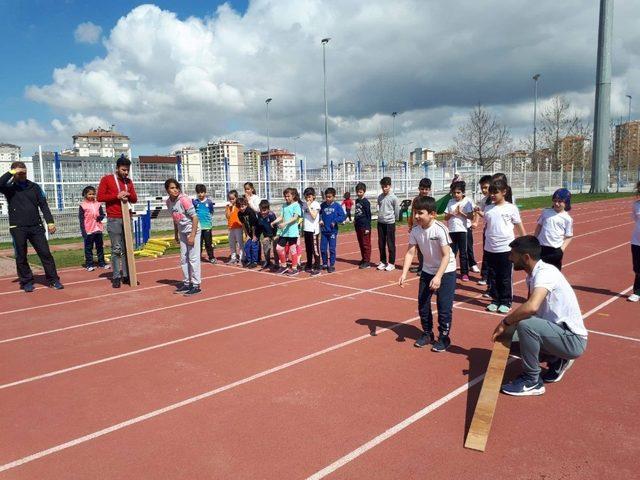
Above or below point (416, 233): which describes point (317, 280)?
below

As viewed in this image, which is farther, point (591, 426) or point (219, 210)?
point (219, 210)

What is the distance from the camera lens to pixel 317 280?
852 centimetres

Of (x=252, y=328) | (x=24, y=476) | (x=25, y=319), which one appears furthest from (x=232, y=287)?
(x=24, y=476)

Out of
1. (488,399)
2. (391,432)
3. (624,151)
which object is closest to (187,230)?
(391,432)

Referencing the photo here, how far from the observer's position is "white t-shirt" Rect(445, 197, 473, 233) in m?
7.82

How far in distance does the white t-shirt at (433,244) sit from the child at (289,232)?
4325 millimetres

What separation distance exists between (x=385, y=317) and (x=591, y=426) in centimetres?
301

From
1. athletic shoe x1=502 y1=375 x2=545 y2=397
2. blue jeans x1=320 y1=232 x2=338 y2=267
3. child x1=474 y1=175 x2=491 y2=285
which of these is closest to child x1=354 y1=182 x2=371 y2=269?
blue jeans x1=320 y1=232 x2=338 y2=267

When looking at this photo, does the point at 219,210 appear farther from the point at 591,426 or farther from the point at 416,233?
the point at 591,426

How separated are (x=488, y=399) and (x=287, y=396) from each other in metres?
1.63

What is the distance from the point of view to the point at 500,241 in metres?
6.09

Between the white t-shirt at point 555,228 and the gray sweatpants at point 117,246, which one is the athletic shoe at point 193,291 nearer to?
the gray sweatpants at point 117,246

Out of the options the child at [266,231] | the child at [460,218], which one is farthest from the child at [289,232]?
the child at [460,218]

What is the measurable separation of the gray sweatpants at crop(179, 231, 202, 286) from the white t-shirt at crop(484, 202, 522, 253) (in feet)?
15.0
